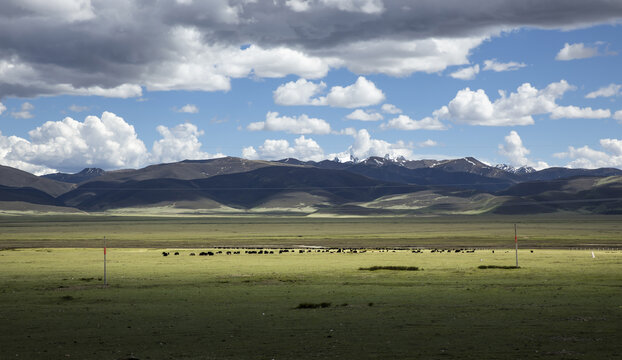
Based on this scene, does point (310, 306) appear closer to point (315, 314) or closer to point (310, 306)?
point (310, 306)

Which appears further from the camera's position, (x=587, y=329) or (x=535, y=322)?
(x=535, y=322)

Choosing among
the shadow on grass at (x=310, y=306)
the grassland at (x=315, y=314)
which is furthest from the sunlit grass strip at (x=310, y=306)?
the grassland at (x=315, y=314)

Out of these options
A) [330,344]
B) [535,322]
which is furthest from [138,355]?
[535,322]

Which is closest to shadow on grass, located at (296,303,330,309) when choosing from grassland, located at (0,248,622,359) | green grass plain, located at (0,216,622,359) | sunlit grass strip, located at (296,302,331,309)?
sunlit grass strip, located at (296,302,331,309)

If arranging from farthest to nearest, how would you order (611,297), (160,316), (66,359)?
(611,297) < (160,316) < (66,359)

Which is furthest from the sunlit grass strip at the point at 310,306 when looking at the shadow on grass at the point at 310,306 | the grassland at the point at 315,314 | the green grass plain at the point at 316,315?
the green grass plain at the point at 316,315

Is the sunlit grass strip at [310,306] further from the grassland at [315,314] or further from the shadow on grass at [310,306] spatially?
the grassland at [315,314]

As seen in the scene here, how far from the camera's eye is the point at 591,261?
65500 millimetres

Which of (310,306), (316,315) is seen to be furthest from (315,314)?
(310,306)

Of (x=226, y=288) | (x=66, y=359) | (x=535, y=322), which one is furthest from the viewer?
(x=226, y=288)

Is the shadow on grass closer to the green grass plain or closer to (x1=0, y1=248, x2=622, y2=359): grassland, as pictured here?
(x1=0, y1=248, x2=622, y2=359): grassland

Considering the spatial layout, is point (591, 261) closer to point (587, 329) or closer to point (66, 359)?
point (587, 329)

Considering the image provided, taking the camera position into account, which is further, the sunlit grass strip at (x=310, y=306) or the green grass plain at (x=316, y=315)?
the sunlit grass strip at (x=310, y=306)

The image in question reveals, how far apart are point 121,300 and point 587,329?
24.7 meters
